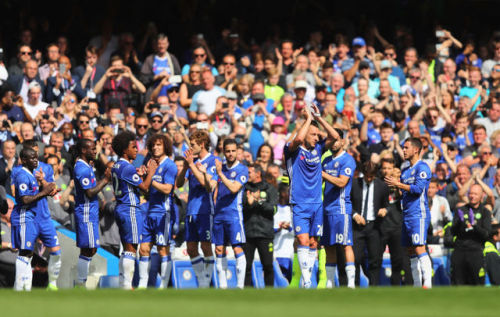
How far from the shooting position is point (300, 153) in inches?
633

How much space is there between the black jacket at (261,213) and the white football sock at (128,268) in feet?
7.74

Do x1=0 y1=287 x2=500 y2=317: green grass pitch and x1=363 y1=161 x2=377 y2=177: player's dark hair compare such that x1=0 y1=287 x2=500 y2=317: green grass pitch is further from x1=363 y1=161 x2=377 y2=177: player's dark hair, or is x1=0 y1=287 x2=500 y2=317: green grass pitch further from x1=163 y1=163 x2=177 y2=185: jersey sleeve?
x1=363 y1=161 x2=377 y2=177: player's dark hair

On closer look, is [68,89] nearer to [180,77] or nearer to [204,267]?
[180,77]

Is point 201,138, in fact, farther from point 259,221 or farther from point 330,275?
point 330,275

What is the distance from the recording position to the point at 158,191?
16.2 m

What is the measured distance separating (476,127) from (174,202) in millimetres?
7097

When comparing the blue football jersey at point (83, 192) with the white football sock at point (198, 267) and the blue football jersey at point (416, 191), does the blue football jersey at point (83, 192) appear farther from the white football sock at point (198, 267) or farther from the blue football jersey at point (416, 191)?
the blue football jersey at point (416, 191)

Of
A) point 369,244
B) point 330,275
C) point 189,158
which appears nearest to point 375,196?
point 369,244

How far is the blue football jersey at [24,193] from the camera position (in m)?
15.8

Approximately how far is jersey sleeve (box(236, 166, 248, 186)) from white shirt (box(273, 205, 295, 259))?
87.9 inches

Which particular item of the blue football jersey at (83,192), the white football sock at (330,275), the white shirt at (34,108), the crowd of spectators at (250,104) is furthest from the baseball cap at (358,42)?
the blue football jersey at (83,192)

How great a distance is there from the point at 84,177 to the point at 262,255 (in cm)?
315

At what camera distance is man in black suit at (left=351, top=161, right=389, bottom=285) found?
17.9 metres

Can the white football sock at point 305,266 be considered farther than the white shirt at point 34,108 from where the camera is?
No
